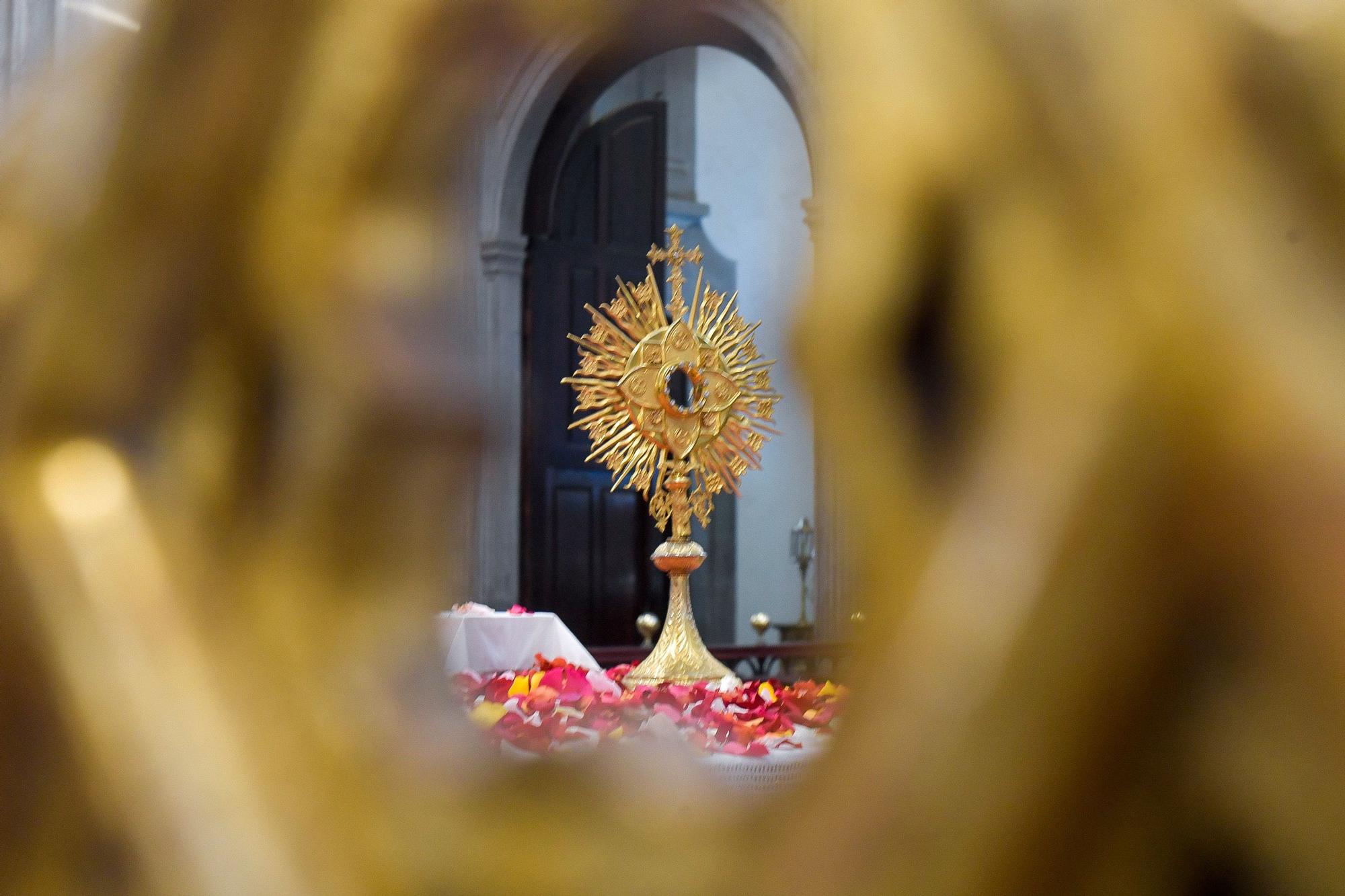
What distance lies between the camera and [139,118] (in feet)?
0.54

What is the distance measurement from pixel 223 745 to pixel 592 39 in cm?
9

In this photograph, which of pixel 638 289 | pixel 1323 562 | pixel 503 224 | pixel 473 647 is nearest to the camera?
pixel 1323 562

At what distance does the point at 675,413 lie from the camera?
2039 millimetres

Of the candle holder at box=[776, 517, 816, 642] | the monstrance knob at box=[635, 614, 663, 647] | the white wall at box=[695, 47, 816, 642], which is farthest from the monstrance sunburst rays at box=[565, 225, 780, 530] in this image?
the white wall at box=[695, 47, 816, 642]

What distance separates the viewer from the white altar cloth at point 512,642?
8.82 feet

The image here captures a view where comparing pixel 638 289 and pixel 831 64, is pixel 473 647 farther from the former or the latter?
pixel 831 64

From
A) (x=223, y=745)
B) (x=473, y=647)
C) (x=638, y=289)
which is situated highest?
(x=638, y=289)

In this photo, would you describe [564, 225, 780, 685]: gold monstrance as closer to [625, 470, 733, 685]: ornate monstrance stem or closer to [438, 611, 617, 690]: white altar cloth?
[625, 470, 733, 685]: ornate monstrance stem

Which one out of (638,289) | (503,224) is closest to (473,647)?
(638,289)

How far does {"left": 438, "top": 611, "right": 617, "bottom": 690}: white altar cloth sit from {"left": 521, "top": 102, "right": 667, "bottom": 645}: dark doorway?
1.95 metres

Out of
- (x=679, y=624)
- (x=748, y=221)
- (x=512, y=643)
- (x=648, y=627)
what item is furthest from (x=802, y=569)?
(x=679, y=624)

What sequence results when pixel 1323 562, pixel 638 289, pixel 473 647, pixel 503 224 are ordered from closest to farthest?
pixel 1323 562
pixel 638 289
pixel 473 647
pixel 503 224

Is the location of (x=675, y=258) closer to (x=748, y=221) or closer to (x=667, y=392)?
(x=667, y=392)

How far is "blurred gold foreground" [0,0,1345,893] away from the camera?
0.11 metres
